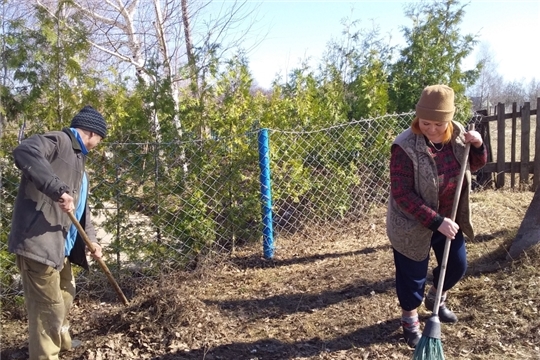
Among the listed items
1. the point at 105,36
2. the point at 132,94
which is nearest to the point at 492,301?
the point at 132,94

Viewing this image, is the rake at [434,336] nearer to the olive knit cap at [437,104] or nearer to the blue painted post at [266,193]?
the olive knit cap at [437,104]

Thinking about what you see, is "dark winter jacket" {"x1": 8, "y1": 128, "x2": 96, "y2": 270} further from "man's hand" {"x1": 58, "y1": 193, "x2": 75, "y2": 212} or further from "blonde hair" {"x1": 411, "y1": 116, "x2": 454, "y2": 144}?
"blonde hair" {"x1": 411, "y1": 116, "x2": 454, "y2": 144}

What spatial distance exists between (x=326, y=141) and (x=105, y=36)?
452 cm

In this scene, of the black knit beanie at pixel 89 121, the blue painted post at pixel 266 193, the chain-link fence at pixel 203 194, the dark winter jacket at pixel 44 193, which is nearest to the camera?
the dark winter jacket at pixel 44 193

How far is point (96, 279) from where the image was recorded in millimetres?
4188

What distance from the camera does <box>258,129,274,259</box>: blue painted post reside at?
484cm

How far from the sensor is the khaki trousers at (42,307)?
2.82 metres

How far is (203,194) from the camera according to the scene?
4.69 m

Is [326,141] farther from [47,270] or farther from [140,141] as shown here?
[47,270]

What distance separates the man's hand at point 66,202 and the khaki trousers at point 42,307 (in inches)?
15.6

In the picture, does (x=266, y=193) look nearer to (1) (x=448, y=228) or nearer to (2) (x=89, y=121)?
(2) (x=89, y=121)

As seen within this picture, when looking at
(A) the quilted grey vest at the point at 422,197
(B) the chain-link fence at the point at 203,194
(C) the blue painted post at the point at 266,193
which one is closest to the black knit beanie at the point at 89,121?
(B) the chain-link fence at the point at 203,194

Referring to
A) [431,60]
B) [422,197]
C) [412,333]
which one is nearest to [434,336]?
[412,333]

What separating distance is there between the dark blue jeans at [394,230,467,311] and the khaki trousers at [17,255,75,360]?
6.88 ft
